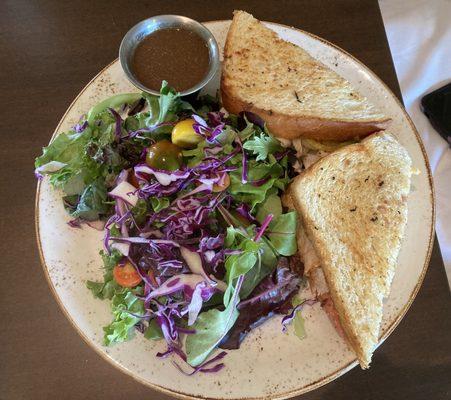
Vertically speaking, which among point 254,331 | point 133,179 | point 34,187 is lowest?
point 254,331

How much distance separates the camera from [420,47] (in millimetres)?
2324

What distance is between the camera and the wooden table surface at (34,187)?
1.74 meters

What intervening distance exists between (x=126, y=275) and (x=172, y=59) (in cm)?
91

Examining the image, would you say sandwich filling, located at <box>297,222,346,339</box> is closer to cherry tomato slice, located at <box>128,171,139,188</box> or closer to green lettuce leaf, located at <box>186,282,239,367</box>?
green lettuce leaf, located at <box>186,282,239,367</box>

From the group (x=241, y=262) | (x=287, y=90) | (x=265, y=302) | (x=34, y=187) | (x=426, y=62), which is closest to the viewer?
(x=241, y=262)

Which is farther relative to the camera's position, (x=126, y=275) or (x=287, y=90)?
(x=287, y=90)

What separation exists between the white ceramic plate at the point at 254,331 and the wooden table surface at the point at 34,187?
7.9 inches

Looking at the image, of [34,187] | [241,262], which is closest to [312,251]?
[241,262]

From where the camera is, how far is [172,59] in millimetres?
1772

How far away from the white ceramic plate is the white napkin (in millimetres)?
372

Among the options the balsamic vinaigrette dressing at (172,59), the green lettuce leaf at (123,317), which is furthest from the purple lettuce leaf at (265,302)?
the balsamic vinaigrette dressing at (172,59)

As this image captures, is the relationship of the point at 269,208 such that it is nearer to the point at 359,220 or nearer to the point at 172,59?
the point at 359,220

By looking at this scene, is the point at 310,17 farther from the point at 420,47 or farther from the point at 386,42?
the point at 420,47

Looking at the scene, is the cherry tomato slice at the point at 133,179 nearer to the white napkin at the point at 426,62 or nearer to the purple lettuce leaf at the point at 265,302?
the purple lettuce leaf at the point at 265,302
